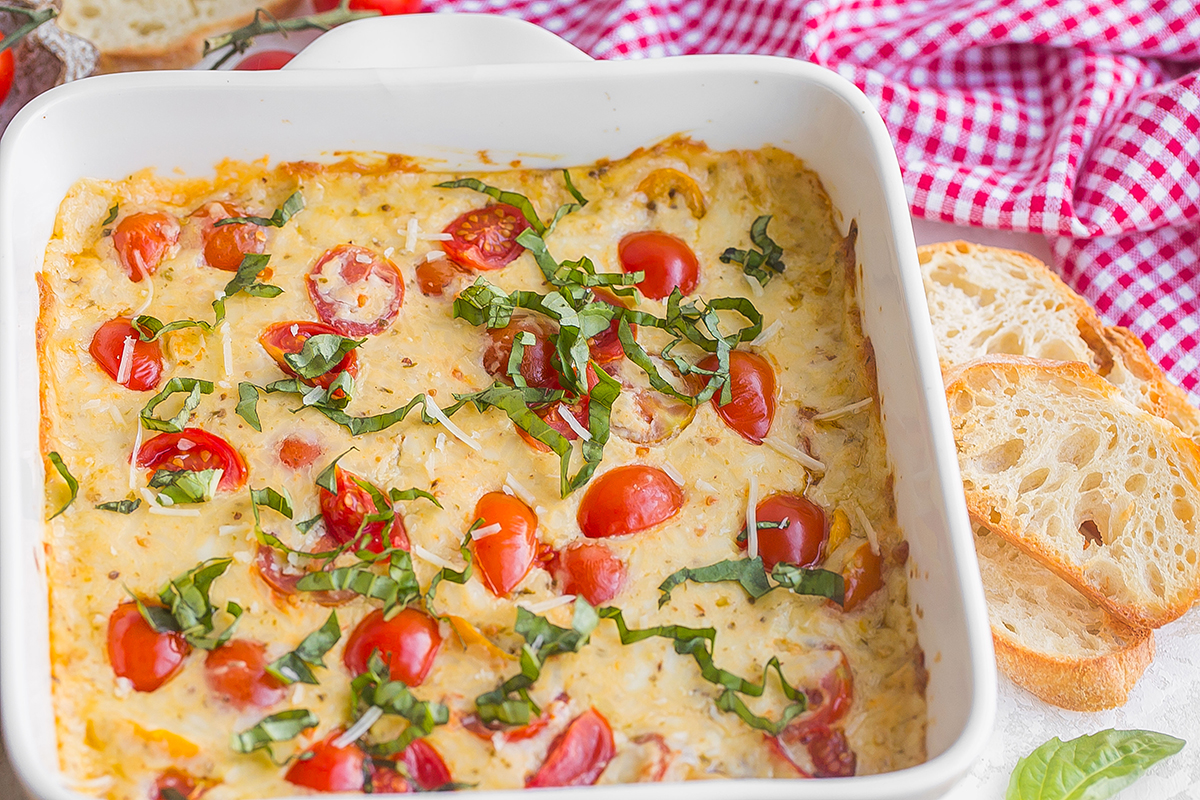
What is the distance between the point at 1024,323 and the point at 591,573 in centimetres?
147

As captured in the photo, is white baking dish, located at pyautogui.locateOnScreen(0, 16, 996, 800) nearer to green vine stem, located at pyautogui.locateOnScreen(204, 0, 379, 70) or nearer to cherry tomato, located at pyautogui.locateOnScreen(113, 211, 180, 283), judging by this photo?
cherry tomato, located at pyautogui.locateOnScreen(113, 211, 180, 283)

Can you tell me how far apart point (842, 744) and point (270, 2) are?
2.58 meters

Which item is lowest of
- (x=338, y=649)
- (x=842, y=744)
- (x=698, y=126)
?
(x=842, y=744)

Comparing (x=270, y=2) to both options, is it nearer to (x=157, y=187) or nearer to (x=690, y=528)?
(x=157, y=187)

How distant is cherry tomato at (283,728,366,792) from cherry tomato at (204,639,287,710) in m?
0.13

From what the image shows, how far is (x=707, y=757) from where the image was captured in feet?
6.34

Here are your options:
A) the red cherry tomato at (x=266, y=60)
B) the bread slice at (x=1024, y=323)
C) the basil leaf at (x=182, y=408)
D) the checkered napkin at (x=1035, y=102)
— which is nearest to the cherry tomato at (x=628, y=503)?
the basil leaf at (x=182, y=408)

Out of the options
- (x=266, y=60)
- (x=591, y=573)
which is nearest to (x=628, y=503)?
(x=591, y=573)

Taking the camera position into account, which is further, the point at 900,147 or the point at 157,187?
the point at 900,147

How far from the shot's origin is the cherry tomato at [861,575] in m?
2.11

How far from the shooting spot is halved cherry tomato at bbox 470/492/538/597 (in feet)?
6.89

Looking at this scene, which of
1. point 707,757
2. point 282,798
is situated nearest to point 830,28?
point 707,757

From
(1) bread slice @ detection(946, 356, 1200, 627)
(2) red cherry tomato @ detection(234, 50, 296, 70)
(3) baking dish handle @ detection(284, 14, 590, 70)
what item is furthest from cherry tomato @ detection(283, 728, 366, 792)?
(2) red cherry tomato @ detection(234, 50, 296, 70)

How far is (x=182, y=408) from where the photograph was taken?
7.27 feet
